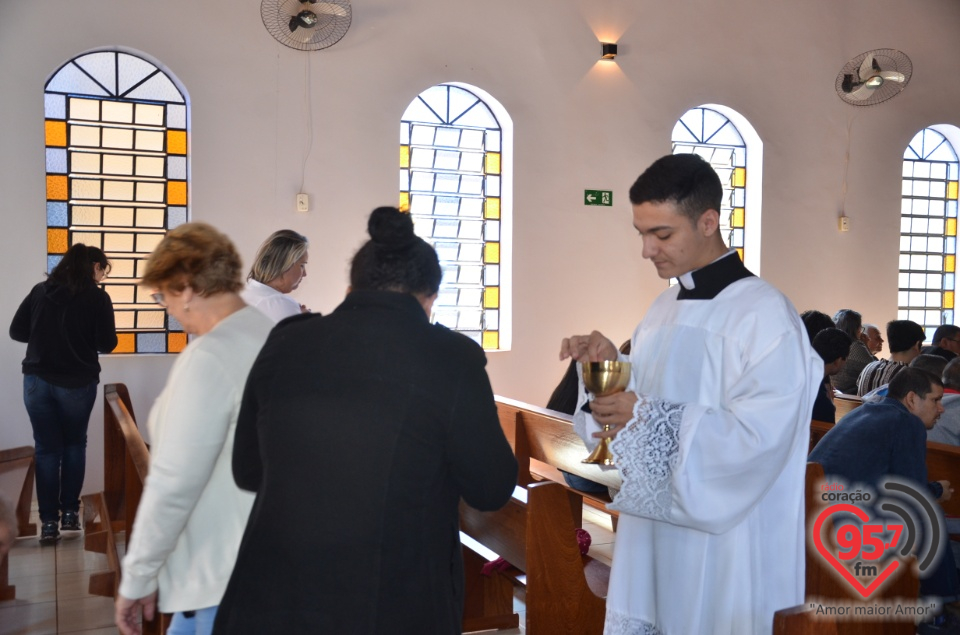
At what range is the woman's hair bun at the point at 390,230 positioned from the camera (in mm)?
1569

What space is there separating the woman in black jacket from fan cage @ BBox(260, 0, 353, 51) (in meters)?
2.29

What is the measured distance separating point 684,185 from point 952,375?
2.94m

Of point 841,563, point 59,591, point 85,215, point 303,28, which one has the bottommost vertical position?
point 59,591

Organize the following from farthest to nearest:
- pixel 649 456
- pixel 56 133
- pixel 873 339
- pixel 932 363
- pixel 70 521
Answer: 1. pixel 873 339
2. pixel 56 133
3. pixel 70 521
4. pixel 932 363
5. pixel 649 456

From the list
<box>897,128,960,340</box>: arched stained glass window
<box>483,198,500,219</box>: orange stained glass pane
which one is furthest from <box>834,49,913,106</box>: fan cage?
<box>483,198,500,219</box>: orange stained glass pane

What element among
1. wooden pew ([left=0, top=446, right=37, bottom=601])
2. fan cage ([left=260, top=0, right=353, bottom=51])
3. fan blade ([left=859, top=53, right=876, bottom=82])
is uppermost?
fan blade ([left=859, top=53, right=876, bottom=82])

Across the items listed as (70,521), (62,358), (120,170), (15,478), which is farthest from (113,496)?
(120,170)

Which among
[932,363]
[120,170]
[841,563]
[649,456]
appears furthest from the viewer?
[120,170]

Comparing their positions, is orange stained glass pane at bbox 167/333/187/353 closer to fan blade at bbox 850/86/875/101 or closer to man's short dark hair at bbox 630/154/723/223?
man's short dark hair at bbox 630/154/723/223

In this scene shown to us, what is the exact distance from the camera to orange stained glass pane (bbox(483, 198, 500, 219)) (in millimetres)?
7215

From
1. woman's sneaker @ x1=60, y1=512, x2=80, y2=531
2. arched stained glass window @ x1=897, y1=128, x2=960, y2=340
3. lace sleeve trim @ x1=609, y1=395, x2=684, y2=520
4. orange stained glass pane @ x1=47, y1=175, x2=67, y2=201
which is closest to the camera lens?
lace sleeve trim @ x1=609, y1=395, x2=684, y2=520

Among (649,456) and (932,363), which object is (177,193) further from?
(649,456)

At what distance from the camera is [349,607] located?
4.77 ft

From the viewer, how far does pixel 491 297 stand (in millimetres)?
7258
